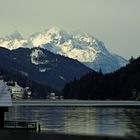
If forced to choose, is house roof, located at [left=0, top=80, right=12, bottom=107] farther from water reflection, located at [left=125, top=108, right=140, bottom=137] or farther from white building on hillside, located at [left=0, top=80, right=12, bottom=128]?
water reflection, located at [left=125, top=108, right=140, bottom=137]

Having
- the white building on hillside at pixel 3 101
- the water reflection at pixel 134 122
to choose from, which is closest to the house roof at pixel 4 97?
the white building on hillside at pixel 3 101

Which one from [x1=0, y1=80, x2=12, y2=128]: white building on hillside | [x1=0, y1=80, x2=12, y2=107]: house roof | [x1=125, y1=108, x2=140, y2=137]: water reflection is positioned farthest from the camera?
[x1=0, y1=80, x2=12, y2=107]: house roof

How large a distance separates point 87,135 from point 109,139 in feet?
1.11

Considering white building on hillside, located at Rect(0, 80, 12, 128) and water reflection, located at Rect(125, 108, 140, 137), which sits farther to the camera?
white building on hillside, located at Rect(0, 80, 12, 128)

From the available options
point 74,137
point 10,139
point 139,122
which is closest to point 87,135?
point 74,137

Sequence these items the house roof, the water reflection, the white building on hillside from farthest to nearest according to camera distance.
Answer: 1. the house roof
2. the white building on hillside
3. the water reflection

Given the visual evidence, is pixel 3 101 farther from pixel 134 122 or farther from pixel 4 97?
pixel 134 122

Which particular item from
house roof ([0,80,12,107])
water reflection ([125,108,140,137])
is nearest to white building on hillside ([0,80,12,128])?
house roof ([0,80,12,107])

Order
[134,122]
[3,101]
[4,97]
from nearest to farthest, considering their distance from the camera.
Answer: [134,122] < [3,101] < [4,97]

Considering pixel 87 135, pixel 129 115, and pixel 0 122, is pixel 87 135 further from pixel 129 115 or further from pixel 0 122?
pixel 0 122

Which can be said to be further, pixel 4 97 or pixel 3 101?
pixel 4 97

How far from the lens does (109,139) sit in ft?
23.2

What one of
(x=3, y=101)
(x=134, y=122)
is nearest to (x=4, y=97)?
(x=3, y=101)

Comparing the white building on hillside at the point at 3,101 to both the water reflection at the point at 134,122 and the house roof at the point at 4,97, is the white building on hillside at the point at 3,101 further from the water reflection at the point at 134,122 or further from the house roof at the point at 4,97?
the water reflection at the point at 134,122
